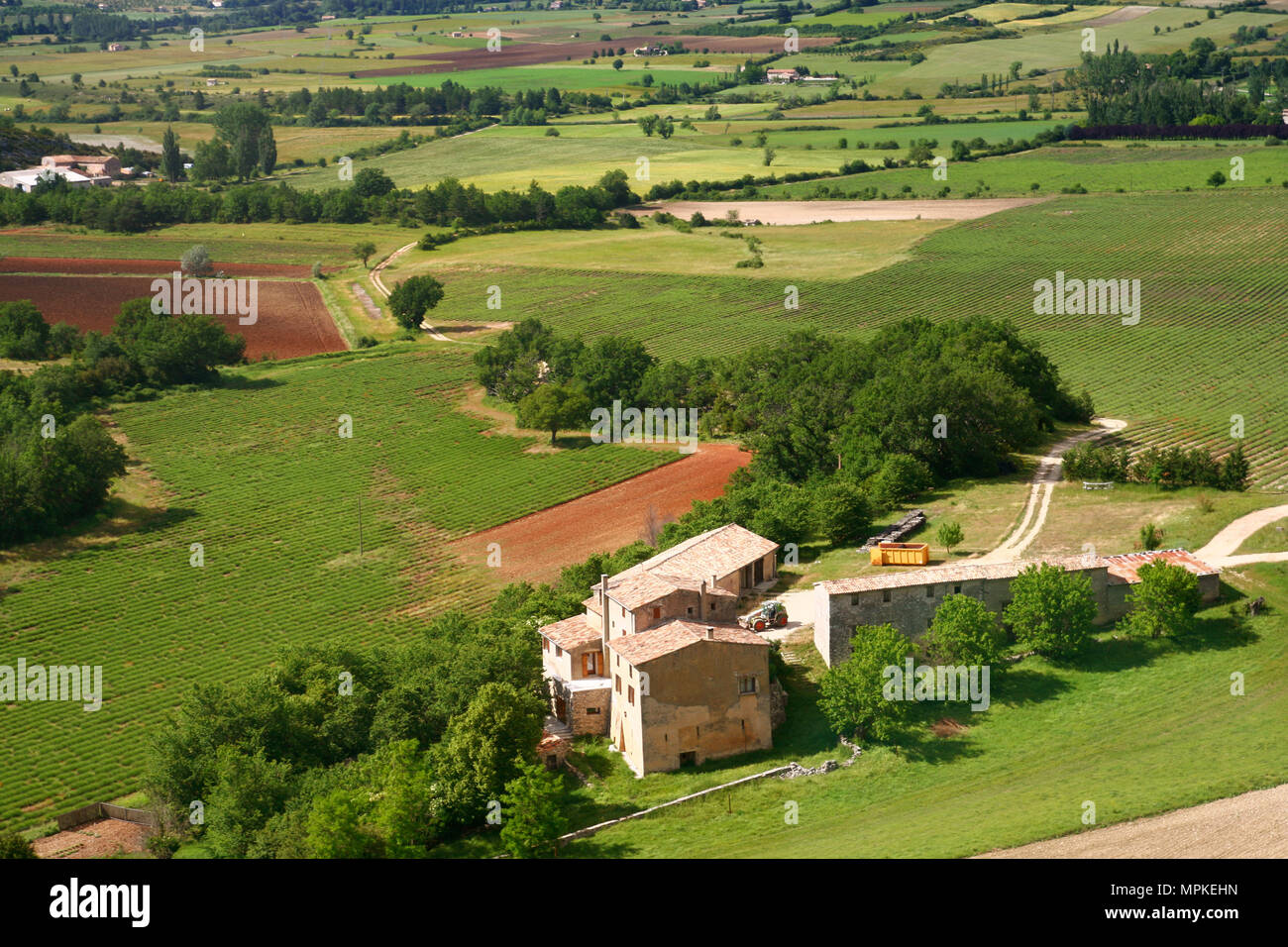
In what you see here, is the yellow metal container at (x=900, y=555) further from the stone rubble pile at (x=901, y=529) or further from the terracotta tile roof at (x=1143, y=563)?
the terracotta tile roof at (x=1143, y=563)

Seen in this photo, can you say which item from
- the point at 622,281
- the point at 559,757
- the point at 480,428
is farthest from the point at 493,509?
the point at 622,281

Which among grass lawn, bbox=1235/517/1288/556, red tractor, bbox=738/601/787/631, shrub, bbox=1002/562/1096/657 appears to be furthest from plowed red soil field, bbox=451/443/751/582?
grass lawn, bbox=1235/517/1288/556

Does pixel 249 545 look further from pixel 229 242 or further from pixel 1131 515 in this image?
pixel 229 242

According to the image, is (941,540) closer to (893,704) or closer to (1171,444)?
(893,704)

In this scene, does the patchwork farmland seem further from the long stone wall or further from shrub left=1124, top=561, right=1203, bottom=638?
the long stone wall

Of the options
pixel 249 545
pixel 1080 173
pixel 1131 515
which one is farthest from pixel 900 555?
pixel 1080 173

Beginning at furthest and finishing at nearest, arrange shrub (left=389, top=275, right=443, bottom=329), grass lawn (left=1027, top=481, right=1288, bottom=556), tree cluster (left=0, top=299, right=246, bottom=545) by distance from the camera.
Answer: shrub (left=389, top=275, right=443, bottom=329)
tree cluster (left=0, top=299, right=246, bottom=545)
grass lawn (left=1027, top=481, right=1288, bottom=556)
